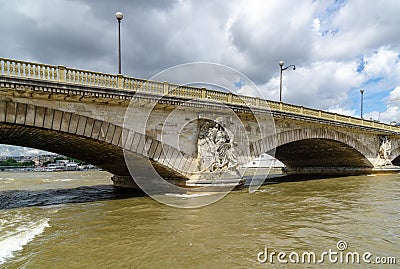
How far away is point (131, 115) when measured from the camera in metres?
17.4

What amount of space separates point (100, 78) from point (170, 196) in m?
8.27

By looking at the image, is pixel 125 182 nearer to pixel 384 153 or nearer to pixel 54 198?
pixel 54 198

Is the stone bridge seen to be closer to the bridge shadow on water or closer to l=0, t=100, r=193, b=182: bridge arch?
l=0, t=100, r=193, b=182: bridge arch

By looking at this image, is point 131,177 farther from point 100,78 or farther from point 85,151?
point 100,78

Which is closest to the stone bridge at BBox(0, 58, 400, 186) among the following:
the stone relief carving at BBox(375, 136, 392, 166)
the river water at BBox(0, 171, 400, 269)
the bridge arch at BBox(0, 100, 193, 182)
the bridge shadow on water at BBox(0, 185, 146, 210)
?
the bridge arch at BBox(0, 100, 193, 182)

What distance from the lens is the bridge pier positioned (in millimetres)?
25398

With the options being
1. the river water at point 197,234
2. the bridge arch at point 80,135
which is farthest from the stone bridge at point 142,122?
the river water at point 197,234

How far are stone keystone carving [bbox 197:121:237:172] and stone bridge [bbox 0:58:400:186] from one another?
0.22ft

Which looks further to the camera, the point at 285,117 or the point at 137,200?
the point at 285,117

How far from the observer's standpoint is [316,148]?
3481cm

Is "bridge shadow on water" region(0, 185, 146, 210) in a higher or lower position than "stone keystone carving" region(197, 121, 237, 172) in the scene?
lower

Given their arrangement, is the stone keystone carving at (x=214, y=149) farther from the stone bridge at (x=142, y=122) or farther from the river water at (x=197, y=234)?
the river water at (x=197, y=234)

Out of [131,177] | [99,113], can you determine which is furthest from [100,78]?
[131,177]

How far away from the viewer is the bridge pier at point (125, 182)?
25398mm
